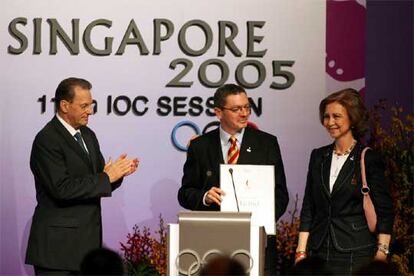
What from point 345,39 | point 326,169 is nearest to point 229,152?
point 326,169

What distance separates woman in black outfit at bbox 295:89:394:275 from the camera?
5988mm

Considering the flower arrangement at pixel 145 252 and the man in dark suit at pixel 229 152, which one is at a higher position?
the man in dark suit at pixel 229 152

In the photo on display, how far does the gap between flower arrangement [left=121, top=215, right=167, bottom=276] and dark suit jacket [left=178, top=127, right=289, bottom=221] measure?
115cm

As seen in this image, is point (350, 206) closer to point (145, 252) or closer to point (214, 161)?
point (214, 161)

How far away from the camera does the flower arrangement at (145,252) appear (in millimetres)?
7562

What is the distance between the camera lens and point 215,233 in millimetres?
5523

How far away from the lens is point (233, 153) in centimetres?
650

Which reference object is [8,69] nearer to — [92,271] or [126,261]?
[126,261]

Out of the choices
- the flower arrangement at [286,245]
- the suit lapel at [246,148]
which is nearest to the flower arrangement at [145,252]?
the flower arrangement at [286,245]

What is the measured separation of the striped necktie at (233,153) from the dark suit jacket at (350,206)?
589mm

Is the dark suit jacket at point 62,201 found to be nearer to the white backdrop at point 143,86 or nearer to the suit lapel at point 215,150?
the suit lapel at point 215,150

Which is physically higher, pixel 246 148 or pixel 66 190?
pixel 246 148

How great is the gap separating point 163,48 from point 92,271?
4190mm

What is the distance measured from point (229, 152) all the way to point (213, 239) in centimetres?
110
